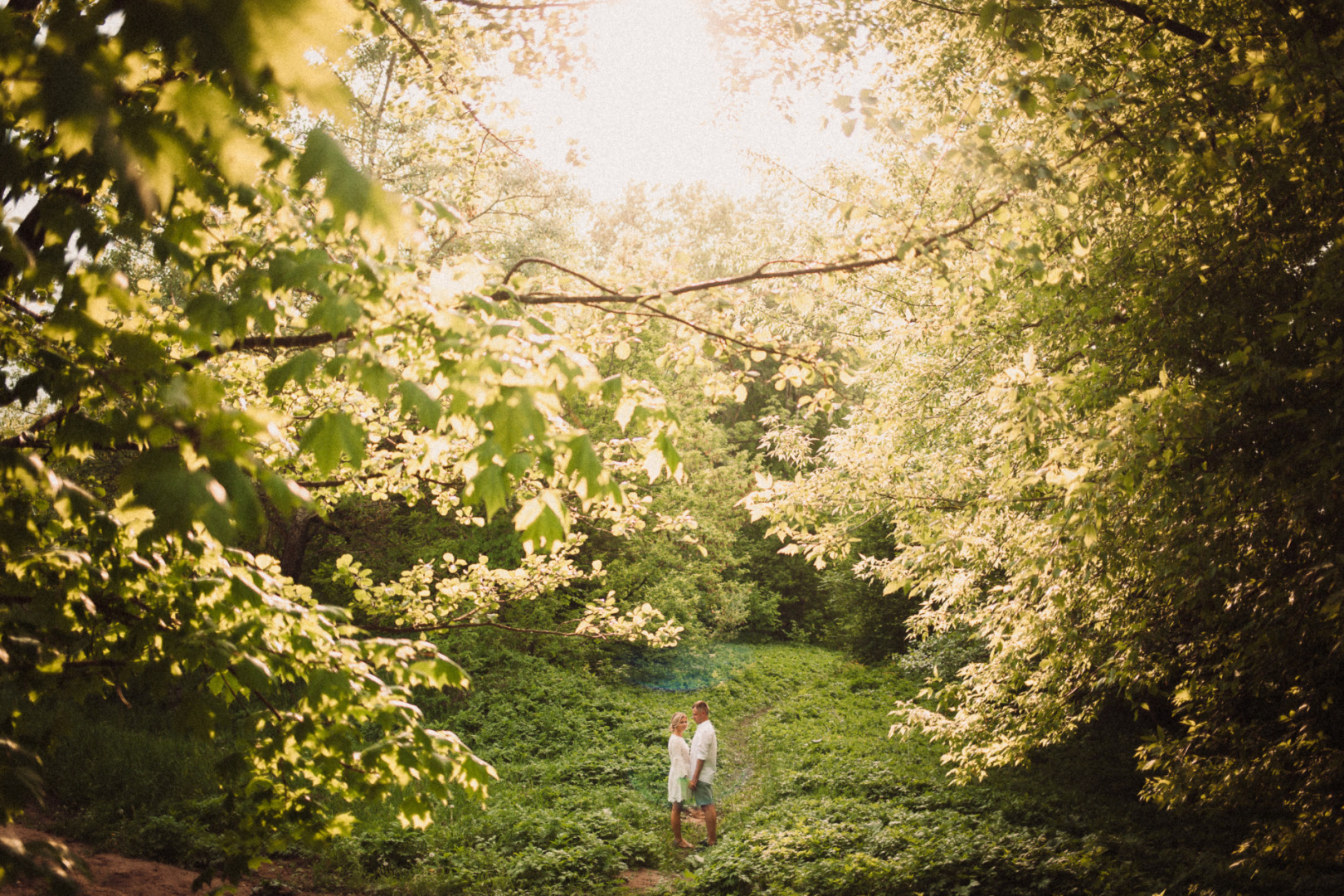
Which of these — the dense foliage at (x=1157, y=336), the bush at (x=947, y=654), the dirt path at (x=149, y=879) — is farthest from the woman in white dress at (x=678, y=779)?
the bush at (x=947, y=654)

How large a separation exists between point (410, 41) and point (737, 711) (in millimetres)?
15231

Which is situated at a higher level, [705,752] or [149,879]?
[705,752]

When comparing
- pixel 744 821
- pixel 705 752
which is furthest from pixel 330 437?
pixel 744 821

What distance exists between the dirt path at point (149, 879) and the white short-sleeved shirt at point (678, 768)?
4.04 m

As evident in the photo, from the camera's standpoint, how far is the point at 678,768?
9703 mm

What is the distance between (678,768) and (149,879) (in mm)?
5552

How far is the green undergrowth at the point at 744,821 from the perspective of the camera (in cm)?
707

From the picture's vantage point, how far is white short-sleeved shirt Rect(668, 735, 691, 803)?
9.62m

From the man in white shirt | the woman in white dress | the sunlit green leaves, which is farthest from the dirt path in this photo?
the sunlit green leaves

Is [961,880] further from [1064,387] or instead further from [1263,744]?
[1064,387]

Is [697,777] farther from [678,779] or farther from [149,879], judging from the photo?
[149,879]

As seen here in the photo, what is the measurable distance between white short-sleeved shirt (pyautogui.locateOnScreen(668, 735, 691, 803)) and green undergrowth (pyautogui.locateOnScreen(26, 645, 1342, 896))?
52cm

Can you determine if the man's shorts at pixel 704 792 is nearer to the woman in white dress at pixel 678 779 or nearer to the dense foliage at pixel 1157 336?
the woman in white dress at pixel 678 779

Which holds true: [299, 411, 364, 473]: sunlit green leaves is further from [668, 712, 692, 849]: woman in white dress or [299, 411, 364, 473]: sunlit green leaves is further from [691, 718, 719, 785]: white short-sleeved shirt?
[668, 712, 692, 849]: woman in white dress
